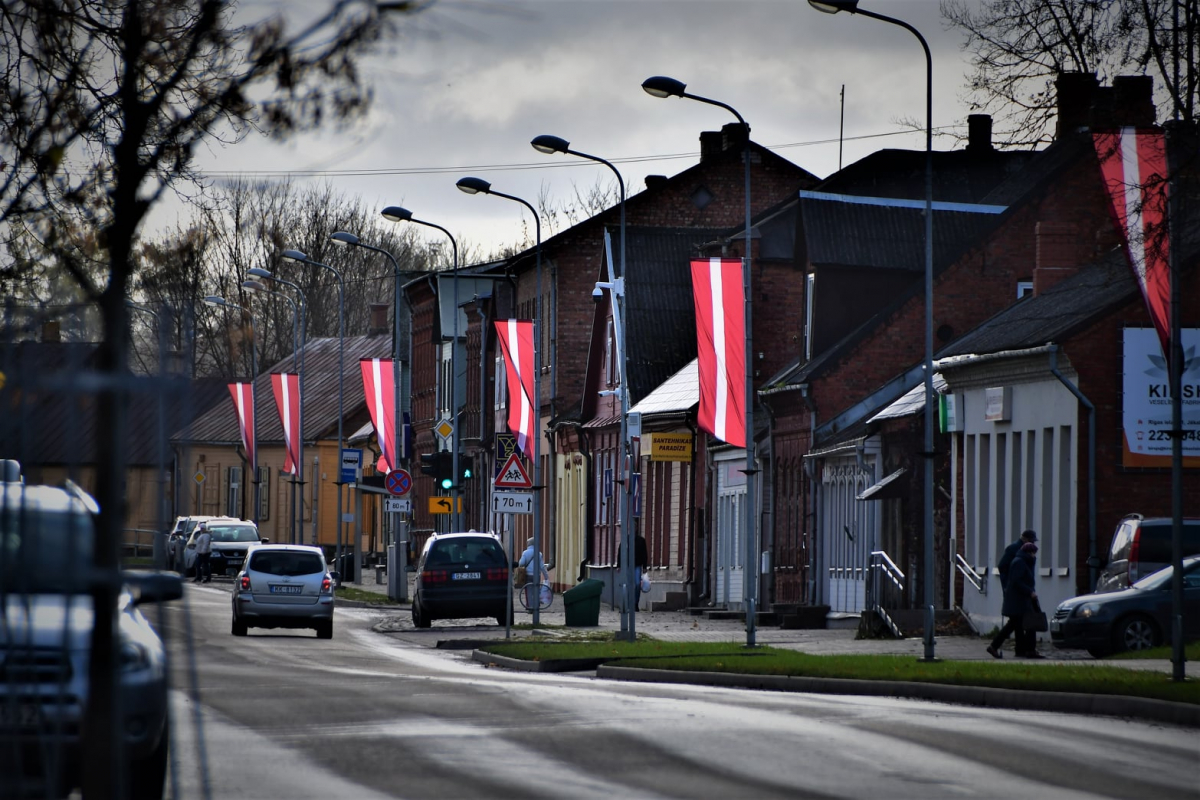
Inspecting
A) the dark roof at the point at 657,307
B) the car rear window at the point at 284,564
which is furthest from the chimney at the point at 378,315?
the car rear window at the point at 284,564

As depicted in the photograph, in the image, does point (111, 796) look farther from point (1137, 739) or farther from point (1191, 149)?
point (1191, 149)

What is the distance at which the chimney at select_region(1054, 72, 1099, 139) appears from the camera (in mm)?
22578

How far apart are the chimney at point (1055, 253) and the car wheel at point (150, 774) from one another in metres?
28.3

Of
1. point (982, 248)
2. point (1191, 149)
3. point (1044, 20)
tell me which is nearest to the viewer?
point (1191, 149)

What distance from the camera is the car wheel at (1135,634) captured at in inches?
1032

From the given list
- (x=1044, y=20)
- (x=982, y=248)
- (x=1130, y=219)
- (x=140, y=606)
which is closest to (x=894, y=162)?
(x=982, y=248)

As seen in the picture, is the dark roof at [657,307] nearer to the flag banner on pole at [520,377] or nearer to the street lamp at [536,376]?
the street lamp at [536,376]

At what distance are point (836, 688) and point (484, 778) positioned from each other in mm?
9023

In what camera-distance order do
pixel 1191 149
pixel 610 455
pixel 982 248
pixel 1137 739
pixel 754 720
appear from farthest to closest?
pixel 610 455
pixel 982 248
pixel 1191 149
pixel 754 720
pixel 1137 739

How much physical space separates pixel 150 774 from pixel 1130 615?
1820cm

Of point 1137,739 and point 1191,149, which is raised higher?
point 1191,149

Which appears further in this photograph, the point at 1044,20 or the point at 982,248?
the point at 982,248

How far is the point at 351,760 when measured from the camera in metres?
13.2

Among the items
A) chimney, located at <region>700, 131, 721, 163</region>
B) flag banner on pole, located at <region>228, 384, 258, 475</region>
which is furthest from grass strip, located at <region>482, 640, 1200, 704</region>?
chimney, located at <region>700, 131, 721, 163</region>
